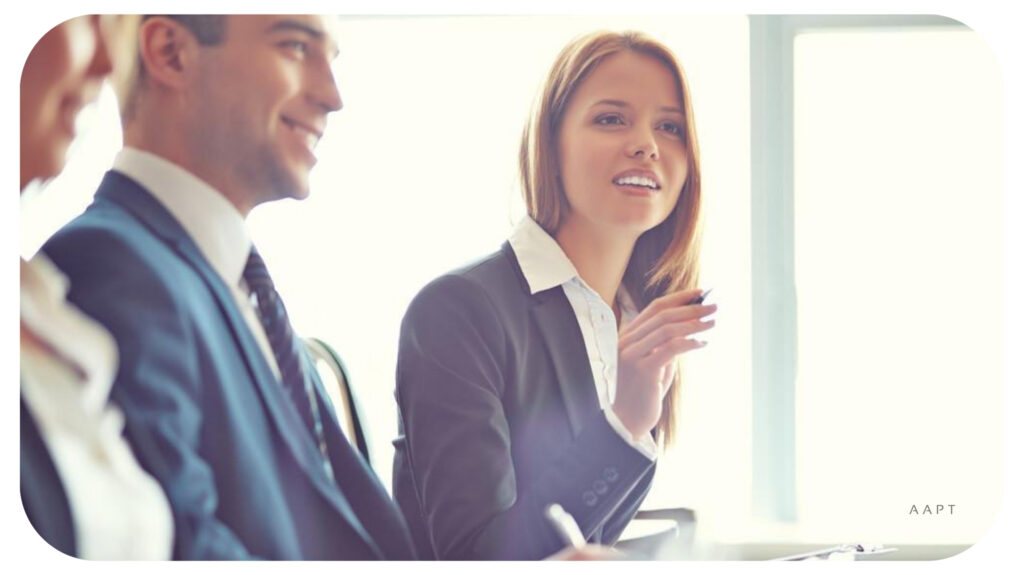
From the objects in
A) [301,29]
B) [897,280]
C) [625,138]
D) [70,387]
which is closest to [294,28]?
[301,29]

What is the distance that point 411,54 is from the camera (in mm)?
1754

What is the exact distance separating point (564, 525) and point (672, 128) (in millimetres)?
620

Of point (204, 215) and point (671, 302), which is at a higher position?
point (204, 215)

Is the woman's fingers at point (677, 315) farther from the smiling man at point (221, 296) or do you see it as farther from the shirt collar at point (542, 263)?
the smiling man at point (221, 296)

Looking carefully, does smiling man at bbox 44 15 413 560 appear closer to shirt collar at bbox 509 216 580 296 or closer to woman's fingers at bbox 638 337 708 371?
shirt collar at bbox 509 216 580 296

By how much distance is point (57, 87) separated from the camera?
5.75 feet

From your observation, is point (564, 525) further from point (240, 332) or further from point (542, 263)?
point (240, 332)

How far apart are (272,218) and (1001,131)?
3.68 feet

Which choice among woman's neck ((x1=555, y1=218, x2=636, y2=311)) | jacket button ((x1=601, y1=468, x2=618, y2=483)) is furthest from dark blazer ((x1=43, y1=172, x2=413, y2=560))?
woman's neck ((x1=555, y1=218, x2=636, y2=311))

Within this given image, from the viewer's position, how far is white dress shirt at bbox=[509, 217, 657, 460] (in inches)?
68.2

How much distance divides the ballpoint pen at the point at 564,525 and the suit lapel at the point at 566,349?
12 cm

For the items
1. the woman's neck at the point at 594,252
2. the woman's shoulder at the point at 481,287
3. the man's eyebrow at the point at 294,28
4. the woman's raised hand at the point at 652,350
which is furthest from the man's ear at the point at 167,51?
the woman's raised hand at the point at 652,350

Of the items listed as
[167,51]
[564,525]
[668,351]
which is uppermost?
[167,51]

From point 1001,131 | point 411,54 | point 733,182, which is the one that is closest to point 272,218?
point 411,54
